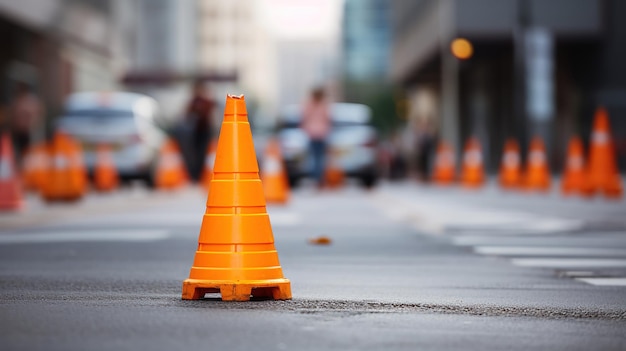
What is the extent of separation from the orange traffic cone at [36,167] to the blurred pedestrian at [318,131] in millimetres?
4677

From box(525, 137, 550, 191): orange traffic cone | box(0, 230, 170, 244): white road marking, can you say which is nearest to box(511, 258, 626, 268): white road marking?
box(0, 230, 170, 244): white road marking

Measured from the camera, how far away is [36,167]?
26.9m

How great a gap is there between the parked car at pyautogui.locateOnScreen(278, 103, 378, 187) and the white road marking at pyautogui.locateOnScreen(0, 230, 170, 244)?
1479 centimetres

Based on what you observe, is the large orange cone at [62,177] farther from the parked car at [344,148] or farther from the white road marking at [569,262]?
the white road marking at [569,262]

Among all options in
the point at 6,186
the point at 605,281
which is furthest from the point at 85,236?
the point at 605,281

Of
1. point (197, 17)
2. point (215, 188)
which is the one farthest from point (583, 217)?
point (197, 17)

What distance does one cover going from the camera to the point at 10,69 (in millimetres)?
42406

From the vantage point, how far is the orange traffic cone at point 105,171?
25.1 m

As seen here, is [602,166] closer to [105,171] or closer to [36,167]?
[105,171]

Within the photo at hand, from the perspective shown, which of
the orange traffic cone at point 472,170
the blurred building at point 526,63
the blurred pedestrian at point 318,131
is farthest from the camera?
the blurred building at point 526,63

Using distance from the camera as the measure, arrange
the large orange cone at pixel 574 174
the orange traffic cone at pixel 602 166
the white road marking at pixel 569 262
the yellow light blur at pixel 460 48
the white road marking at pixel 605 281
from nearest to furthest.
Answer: the white road marking at pixel 605 281 < the white road marking at pixel 569 262 < the orange traffic cone at pixel 602 166 < the large orange cone at pixel 574 174 < the yellow light blur at pixel 460 48

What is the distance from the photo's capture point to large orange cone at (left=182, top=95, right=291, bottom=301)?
635 cm

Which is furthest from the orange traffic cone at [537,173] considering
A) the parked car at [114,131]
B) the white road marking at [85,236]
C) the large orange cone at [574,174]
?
the white road marking at [85,236]

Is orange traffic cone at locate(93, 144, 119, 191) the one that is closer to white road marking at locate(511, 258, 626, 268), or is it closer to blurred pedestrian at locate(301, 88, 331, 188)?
blurred pedestrian at locate(301, 88, 331, 188)
